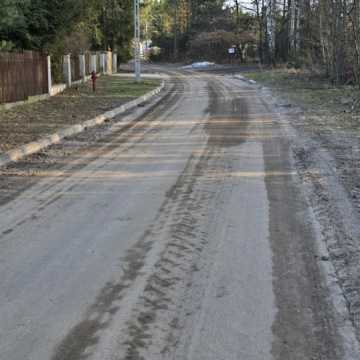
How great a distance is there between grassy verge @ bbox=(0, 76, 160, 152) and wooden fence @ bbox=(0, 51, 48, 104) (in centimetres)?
58

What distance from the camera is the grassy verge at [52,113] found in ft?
45.4

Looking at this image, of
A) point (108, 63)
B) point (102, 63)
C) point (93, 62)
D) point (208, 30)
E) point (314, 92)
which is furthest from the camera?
point (208, 30)

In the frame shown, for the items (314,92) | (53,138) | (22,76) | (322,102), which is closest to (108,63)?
(314,92)

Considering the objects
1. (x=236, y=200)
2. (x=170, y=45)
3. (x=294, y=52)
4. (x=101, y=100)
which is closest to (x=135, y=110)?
(x=101, y=100)

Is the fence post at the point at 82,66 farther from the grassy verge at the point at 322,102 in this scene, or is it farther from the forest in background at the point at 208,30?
the grassy verge at the point at 322,102

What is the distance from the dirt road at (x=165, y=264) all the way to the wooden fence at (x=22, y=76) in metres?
10.2

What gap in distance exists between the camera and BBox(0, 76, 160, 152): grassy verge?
1384 cm

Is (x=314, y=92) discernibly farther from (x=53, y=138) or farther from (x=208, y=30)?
(x=208, y=30)

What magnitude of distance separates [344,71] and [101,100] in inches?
619

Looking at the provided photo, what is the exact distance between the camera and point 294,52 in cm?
4966

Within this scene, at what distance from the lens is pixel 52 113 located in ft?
61.4

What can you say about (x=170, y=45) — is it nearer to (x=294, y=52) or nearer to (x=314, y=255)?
(x=294, y=52)

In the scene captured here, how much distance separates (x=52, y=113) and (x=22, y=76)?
3.69 meters

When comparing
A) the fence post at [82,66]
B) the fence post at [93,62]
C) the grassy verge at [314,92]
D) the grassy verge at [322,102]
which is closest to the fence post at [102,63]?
the fence post at [93,62]
